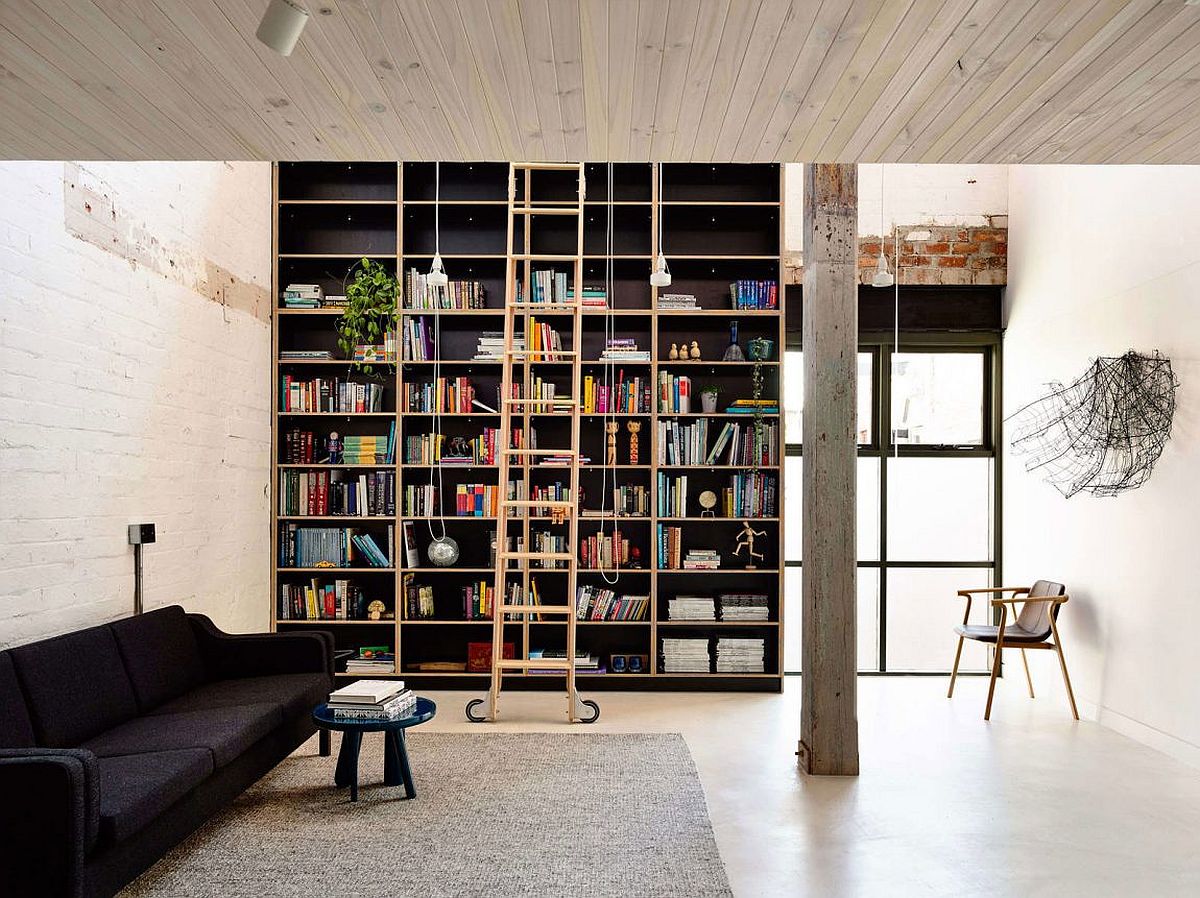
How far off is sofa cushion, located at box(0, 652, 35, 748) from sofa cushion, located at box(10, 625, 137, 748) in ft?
0.16

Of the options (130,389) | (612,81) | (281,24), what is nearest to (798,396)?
(130,389)

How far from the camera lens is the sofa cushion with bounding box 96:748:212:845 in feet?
9.44

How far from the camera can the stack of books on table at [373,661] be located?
6.59 meters

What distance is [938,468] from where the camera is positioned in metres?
7.36

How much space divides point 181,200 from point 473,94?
3.13 meters

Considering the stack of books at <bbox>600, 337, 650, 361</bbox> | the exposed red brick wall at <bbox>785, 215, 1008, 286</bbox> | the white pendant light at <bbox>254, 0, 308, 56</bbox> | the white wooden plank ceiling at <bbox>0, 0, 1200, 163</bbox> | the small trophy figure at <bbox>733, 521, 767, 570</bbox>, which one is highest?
the exposed red brick wall at <bbox>785, 215, 1008, 286</bbox>

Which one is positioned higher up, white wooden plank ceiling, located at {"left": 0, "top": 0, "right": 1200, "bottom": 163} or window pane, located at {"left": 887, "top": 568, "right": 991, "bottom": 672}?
white wooden plank ceiling, located at {"left": 0, "top": 0, "right": 1200, "bottom": 163}

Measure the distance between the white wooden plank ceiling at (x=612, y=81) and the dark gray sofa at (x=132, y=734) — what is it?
6.38ft

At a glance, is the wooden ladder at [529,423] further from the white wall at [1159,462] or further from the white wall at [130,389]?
the white wall at [1159,462]

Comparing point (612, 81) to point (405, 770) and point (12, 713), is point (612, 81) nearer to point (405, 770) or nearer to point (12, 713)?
point (12, 713)

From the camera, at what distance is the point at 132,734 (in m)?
3.78

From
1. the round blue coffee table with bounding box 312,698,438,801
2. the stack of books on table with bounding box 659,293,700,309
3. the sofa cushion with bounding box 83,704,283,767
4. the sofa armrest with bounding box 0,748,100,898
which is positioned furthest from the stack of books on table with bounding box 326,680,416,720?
the stack of books on table with bounding box 659,293,700,309

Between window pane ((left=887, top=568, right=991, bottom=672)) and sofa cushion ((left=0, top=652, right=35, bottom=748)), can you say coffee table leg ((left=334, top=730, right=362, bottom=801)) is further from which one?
window pane ((left=887, top=568, right=991, bottom=672))

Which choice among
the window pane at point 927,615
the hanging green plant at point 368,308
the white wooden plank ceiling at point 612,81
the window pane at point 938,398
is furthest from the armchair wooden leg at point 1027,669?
the hanging green plant at point 368,308
